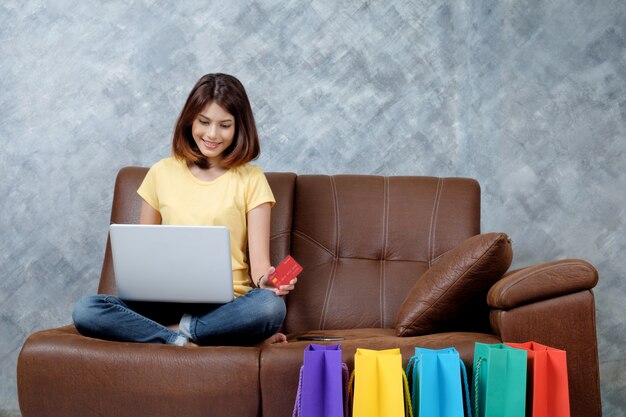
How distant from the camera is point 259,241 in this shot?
2416mm

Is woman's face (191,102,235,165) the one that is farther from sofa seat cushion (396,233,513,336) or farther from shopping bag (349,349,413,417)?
shopping bag (349,349,413,417)

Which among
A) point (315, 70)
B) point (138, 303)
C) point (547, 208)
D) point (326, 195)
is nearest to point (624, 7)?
point (547, 208)

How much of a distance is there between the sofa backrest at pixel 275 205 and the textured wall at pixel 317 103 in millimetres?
479

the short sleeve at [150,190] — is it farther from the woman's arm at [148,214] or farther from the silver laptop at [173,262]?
the silver laptop at [173,262]

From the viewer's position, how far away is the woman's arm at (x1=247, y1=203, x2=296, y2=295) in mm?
2393

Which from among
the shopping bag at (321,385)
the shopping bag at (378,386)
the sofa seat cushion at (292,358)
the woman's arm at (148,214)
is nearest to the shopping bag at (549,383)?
the sofa seat cushion at (292,358)

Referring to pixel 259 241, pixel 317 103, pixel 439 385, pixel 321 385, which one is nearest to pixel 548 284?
pixel 439 385

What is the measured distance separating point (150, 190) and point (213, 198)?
9.0 inches

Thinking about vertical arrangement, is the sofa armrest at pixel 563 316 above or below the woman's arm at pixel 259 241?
below

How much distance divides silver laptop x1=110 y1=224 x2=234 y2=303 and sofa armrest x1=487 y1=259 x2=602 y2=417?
2.37 feet

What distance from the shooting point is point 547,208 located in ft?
10.3

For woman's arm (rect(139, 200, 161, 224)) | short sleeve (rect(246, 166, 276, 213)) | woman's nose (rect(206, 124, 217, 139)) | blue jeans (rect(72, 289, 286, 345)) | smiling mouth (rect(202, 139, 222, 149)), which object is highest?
woman's nose (rect(206, 124, 217, 139))

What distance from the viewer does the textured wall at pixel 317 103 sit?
3119mm

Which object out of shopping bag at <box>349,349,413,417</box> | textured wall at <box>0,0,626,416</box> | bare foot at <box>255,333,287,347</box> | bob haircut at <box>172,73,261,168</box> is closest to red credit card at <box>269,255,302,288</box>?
bare foot at <box>255,333,287,347</box>
